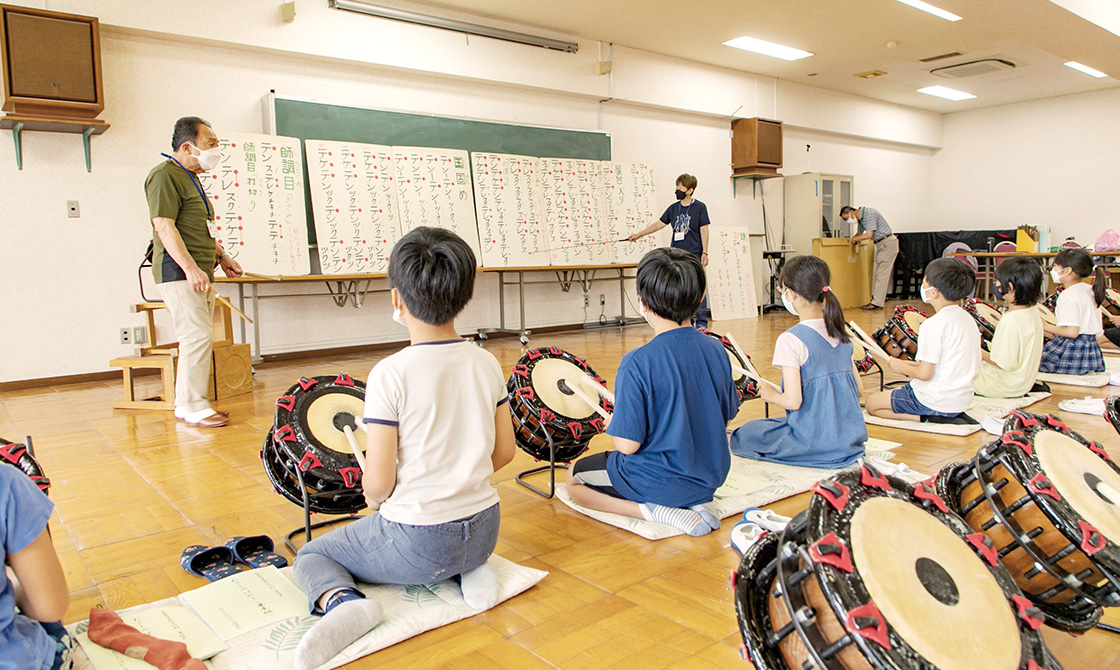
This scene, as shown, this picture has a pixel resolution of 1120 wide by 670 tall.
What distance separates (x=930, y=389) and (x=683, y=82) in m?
6.04

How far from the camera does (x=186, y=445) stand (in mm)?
3303

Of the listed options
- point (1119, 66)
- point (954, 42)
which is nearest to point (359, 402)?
point (954, 42)

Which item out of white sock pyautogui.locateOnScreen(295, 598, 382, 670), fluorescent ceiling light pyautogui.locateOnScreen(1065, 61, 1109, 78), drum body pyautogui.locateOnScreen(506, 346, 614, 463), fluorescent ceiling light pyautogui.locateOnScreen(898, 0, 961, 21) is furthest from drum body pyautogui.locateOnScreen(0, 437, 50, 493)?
fluorescent ceiling light pyautogui.locateOnScreen(1065, 61, 1109, 78)

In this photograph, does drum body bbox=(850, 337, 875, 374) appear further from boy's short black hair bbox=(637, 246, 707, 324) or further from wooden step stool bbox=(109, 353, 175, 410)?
wooden step stool bbox=(109, 353, 175, 410)

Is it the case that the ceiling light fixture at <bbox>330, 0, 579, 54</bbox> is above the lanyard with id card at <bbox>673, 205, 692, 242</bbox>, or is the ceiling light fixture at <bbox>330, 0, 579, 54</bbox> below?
above

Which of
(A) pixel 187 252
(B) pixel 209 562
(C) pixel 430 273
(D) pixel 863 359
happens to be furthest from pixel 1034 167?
(B) pixel 209 562

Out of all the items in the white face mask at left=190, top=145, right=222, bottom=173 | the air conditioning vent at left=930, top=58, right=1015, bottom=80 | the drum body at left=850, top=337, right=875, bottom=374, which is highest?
the air conditioning vent at left=930, top=58, right=1015, bottom=80

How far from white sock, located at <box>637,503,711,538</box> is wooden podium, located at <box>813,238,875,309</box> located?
8270 mm

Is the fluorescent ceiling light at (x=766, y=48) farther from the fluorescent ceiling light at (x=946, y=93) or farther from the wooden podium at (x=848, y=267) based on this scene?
the fluorescent ceiling light at (x=946, y=93)

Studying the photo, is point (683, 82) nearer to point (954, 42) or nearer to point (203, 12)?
point (954, 42)

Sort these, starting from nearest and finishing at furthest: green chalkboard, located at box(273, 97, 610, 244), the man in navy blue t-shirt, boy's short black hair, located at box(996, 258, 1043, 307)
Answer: boy's short black hair, located at box(996, 258, 1043, 307) < green chalkboard, located at box(273, 97, 610, 244) < the man in navy blue t-shirt

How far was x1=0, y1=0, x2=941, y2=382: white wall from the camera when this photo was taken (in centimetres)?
485

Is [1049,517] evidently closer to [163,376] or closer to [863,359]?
[863,359]

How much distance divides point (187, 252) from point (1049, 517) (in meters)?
3.73
